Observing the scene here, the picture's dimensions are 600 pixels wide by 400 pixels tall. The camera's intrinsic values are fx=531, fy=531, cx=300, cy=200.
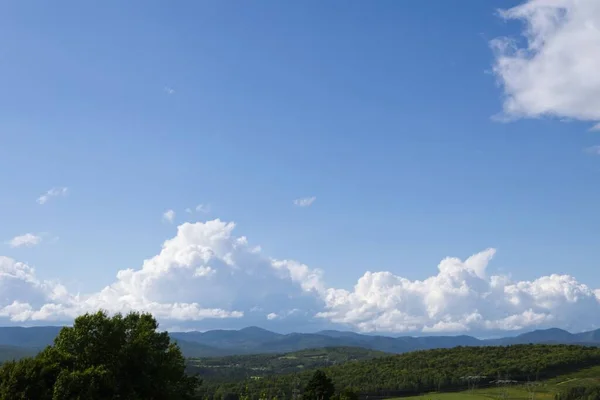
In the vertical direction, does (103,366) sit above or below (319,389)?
above

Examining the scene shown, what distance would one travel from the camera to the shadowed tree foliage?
6219 cm

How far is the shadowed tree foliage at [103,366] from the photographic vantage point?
204 feet

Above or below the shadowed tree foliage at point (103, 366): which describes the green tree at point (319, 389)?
below

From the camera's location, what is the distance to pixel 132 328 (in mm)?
76312

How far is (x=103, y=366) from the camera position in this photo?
6431 cm

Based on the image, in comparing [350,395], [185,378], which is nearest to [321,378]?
[350,395]

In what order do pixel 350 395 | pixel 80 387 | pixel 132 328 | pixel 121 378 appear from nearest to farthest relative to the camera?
1. pixel 80 387
2. pixel 121 378
3. pixel 132 328
4. pixel 350 395

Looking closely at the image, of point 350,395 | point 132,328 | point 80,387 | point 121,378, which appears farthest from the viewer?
point 350,395

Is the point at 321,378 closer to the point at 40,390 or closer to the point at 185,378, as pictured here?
the point at 185,378

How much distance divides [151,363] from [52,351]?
12.5 m

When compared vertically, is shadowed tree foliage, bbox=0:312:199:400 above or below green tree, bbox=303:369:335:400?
above

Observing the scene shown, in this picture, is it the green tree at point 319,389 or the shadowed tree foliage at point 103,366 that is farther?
the green tree at point 319,389

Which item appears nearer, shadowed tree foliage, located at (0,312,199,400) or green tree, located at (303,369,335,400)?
shadowed tree foliage, located at (0,312,199,400)

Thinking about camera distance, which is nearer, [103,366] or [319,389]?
[103,366]
